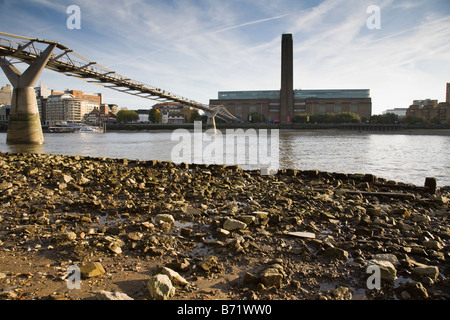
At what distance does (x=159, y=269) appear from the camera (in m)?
3.25

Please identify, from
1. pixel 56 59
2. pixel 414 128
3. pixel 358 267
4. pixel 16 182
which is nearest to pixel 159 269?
pixel 358 267

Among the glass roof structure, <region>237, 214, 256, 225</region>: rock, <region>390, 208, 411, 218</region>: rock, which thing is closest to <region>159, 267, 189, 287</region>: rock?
<region>237, 214, 256, 225</region>: rock

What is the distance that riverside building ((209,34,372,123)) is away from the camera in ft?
440

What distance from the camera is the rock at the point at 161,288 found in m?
2.81

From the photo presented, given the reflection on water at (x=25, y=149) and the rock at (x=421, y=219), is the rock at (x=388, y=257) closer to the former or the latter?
the rock at (x=421, y=219)

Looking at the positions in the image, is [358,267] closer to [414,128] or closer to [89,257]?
[89,257]

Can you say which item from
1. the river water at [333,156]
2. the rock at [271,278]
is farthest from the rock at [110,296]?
the river water at [333,156]

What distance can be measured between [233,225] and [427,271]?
2.47 meters

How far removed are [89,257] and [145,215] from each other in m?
1.85

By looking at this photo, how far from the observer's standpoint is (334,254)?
389 centimetres

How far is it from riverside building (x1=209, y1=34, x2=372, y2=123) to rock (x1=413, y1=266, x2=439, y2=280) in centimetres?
13442

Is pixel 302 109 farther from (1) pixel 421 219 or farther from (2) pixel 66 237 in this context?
(2) pixel 66 237

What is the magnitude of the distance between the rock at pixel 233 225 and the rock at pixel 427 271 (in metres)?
2.25

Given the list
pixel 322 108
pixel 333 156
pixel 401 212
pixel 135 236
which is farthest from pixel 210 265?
Result: pixel 322 108
